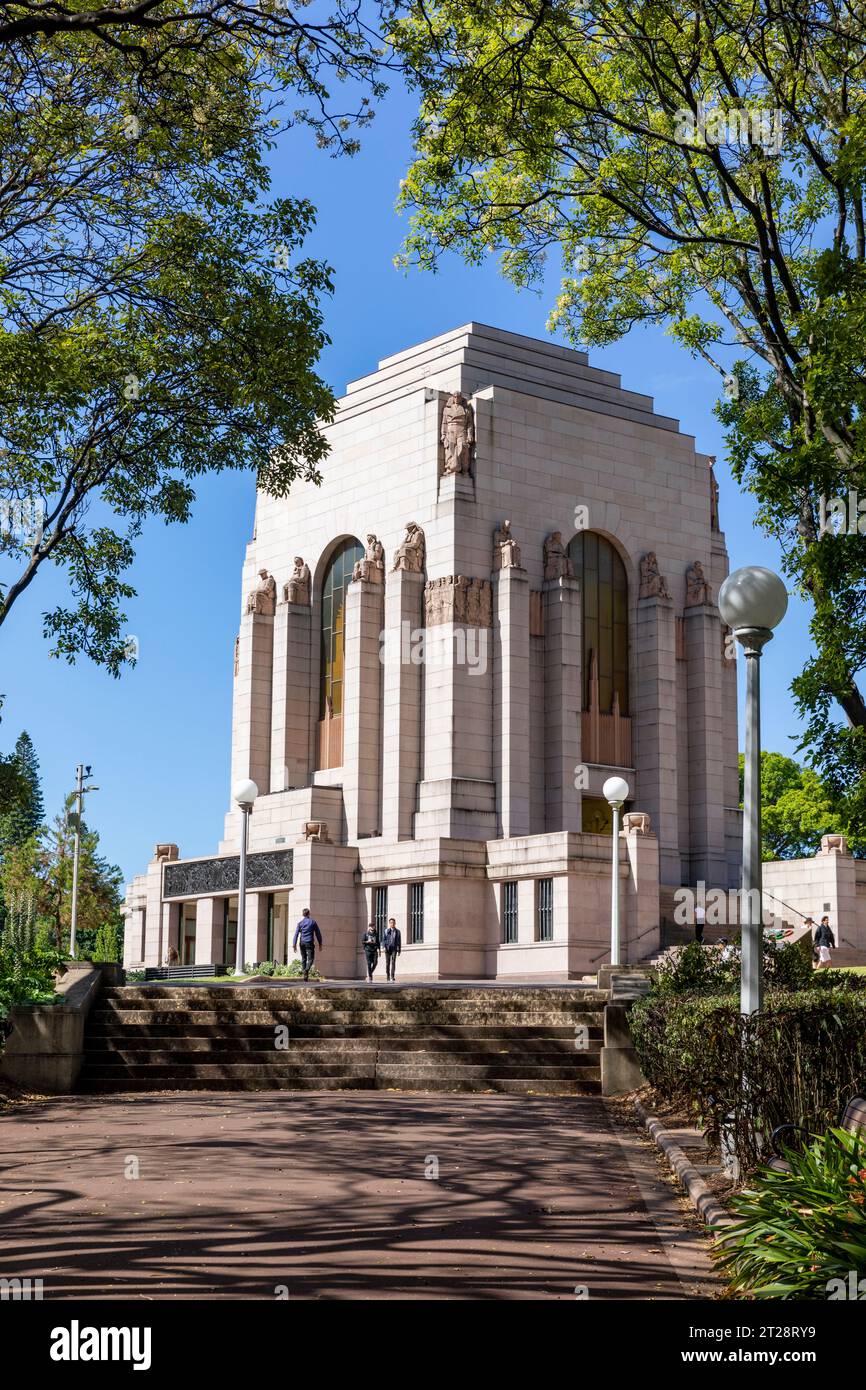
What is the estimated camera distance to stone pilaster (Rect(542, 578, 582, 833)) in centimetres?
4344

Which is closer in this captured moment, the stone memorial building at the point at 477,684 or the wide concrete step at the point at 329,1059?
the wide concrete step at the point at 329,1059

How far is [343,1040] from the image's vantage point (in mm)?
20844

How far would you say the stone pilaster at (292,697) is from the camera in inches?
1871

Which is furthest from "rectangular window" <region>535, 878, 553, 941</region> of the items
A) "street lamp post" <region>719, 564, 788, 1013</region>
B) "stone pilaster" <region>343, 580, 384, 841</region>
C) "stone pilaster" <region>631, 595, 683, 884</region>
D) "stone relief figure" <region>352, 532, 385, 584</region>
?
"street lamp post" <region>719, 564, 788, 1013</region>

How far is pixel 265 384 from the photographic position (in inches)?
811

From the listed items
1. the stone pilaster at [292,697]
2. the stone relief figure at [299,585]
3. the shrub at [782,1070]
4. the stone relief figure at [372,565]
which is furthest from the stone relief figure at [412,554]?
the shrub at [782,1070]

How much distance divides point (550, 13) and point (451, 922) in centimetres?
2774

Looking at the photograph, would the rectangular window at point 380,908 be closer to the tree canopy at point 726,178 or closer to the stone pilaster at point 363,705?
the stone pilaster at point 363,705

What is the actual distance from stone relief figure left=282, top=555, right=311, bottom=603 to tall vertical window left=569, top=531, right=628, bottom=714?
893 centimetres

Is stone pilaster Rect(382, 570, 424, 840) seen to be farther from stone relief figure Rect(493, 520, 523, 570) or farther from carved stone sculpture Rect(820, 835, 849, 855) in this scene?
carved stone sculpture Rect(820, 835, 849, 855)

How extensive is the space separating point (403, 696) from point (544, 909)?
28.1 feet

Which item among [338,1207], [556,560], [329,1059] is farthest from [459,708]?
[338,1207]

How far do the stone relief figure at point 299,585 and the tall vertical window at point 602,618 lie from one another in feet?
29.3
